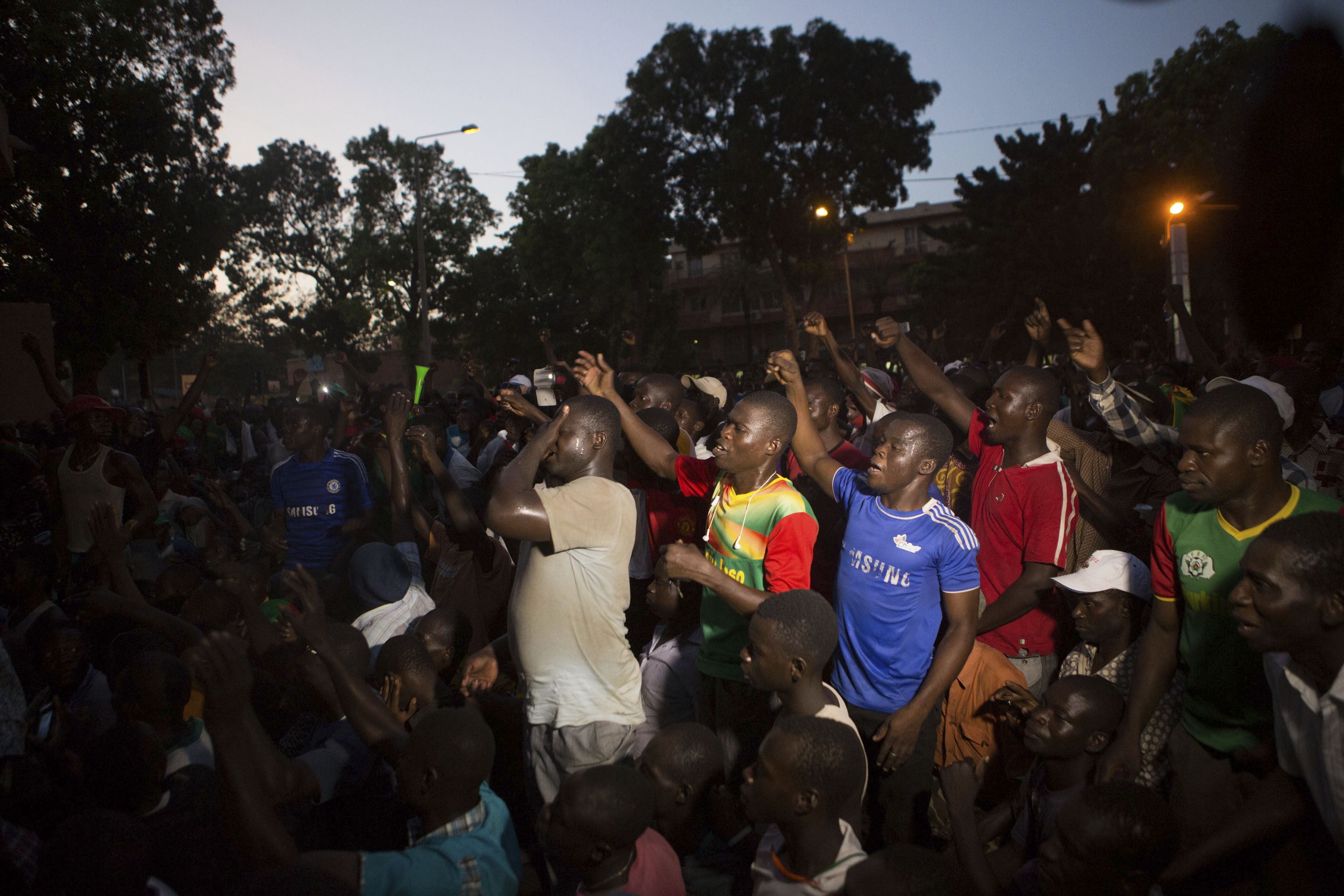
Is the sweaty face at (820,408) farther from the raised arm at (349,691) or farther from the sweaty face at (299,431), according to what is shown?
the sweaty face at (299,431)

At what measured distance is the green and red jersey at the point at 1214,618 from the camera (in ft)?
8.48

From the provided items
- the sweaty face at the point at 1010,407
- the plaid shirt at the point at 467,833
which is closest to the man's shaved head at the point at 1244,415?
the sweaty face at the point at 1010,407

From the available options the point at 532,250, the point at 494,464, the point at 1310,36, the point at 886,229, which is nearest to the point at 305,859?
the point at 494,464

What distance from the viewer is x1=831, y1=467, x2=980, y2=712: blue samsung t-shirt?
10.2 ft

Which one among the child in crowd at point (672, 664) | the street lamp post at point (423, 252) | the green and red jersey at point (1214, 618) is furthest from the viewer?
the street lamp post at point (423, 252)

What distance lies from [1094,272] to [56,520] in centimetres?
2650

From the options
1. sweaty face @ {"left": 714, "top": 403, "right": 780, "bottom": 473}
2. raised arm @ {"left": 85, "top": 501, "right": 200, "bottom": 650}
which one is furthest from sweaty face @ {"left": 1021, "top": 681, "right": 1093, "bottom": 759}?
raised arm @ {"left": 85, "top": 501, "right": 200, "bottom": 650}

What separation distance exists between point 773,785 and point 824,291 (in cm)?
4926

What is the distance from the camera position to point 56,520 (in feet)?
19.4

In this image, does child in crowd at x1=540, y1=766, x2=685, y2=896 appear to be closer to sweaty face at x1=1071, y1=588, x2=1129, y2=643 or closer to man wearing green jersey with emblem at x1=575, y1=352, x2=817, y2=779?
man wearing green jersey with emblem at x1=575, y1=352, x2=817, y2=779

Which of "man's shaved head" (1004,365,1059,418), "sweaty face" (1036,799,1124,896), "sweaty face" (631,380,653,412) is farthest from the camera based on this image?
"sweaty face" (631,380,653,412)

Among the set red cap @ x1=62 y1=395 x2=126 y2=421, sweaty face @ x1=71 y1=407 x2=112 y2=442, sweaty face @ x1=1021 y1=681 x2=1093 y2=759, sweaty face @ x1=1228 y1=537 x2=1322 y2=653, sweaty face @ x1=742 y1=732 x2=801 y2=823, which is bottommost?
sweaty face @ x1=1021 y1=681 x2=1093 y2=759

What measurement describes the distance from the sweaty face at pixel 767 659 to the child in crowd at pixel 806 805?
294 mm

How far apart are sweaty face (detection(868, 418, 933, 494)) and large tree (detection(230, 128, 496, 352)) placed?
121 feet
